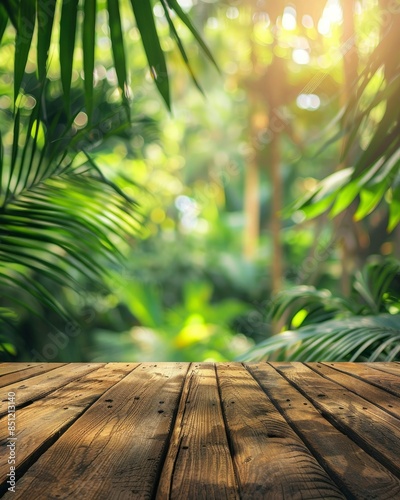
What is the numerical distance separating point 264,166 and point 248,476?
12.3 meters

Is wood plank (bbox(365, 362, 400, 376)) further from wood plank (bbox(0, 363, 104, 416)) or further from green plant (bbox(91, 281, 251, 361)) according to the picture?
green plant (bbox(91, 281, 251, 361))

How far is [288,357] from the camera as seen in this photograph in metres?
2.23

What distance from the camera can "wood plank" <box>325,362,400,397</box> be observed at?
1.53 m

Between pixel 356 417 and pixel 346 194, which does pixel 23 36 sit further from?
pixel 346 194

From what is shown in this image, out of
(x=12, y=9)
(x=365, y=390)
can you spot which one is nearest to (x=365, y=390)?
(x=365, y=390)

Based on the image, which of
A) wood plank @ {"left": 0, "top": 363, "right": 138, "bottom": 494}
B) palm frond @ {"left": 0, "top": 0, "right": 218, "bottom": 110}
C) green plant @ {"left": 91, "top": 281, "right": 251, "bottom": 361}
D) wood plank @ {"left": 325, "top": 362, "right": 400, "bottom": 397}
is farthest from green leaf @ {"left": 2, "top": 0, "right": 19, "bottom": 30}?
green plant @ {"left": 91, "top": 281, "right": 251, "bottom": 361}

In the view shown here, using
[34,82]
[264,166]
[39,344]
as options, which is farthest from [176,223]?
[34,82]

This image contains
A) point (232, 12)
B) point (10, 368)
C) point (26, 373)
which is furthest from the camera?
point (232, 12)

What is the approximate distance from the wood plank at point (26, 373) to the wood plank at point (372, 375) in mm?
852

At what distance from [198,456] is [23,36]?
732 millimetres

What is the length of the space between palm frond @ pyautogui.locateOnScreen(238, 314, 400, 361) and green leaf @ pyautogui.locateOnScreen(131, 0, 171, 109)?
1184 millimetres

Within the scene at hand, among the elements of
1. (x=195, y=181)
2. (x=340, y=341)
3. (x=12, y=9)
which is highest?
(x=195, y=181)

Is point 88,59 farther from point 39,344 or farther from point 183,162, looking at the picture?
point 183,162

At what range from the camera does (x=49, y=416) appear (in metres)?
1.19
